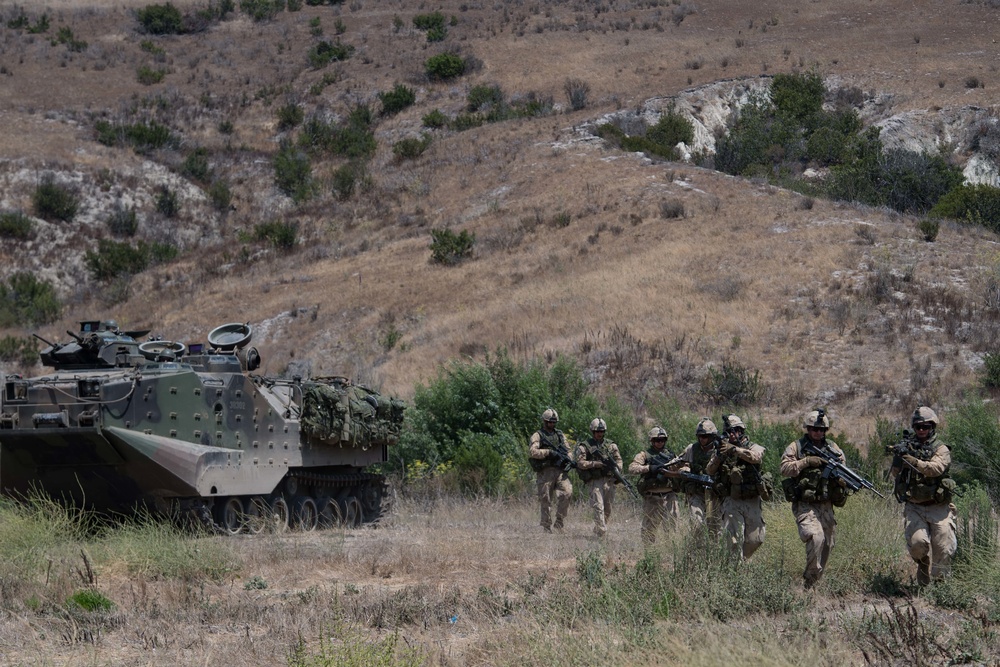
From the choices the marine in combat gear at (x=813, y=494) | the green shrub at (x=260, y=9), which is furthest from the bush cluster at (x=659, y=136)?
the marine in combat gear at (x=813, y=494)

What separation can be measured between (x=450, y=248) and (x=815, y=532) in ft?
98.6

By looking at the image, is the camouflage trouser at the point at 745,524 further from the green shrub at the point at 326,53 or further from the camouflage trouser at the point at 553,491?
the green shrub at the point at 326,53

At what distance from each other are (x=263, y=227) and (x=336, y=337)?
38.3 feet

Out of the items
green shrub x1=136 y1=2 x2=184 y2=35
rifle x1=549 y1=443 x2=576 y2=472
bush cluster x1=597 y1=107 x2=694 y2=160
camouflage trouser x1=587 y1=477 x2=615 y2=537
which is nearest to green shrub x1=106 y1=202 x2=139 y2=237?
bush cluster x1=597 y1=107 x2=694 y2=160

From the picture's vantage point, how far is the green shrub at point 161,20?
76.1 m

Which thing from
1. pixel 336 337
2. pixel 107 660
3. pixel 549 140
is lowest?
pixel 336 337

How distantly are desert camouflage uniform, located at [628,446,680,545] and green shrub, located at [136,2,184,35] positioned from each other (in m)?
69.1

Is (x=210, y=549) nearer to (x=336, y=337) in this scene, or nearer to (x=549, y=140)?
(x=336, y=337)

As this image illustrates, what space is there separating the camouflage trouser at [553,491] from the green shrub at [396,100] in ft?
154

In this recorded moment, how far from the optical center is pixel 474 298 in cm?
3712

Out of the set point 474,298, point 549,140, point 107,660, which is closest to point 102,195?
point 549,140

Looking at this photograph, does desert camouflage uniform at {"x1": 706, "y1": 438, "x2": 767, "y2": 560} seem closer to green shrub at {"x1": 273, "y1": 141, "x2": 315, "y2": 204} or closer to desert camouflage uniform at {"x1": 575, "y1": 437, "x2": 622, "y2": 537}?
desert camouflage uniform at {"x1": 575, "y1": 437, "x2": 622, "y2": 537}

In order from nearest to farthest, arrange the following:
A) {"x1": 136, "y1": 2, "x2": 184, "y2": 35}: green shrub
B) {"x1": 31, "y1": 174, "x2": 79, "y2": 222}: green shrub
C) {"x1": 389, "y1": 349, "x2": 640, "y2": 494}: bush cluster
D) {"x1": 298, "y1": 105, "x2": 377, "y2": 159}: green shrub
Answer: {"x1": 389, "y1": 349, "x2": 640, "y2": 494}: bush cluster
{"x1": 31, "y1": 174, "x2": 79, "y2": 222}: green shrub
{"x1": 298, "y1": 105, "x2": 377, "y2": 159}: green shrub
{"x1": 136, "y1": 2, "x2": 184, "y2": 35}: green shrub

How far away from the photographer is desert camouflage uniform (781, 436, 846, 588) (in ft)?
34.8
